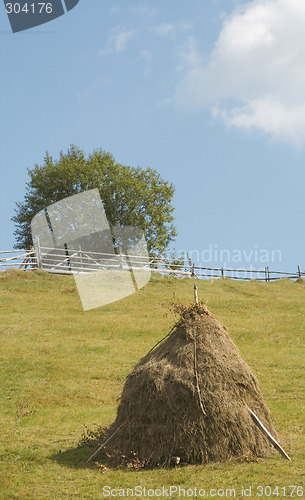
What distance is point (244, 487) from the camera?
13.3 meters

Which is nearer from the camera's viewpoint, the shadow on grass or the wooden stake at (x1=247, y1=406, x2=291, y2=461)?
the wooden stake at (x1=247, y1=406, x2=291, y2=461)

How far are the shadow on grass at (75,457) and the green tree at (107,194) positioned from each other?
46078 millimetres

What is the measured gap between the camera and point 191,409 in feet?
46.1

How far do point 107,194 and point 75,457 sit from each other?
48.2 m

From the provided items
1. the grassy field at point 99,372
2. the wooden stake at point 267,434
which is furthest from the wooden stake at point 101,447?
the wooden stake at point 267,434

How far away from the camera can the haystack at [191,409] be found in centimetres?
1407

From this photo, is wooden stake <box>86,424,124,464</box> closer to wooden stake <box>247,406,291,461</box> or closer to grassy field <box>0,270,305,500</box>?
grassy field <box>0,270,305,500</box>

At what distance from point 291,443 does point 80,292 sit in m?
A: 24.8

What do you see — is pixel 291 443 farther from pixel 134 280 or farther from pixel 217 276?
pixel 217 276

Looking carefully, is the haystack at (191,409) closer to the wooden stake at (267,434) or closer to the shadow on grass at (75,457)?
the wooden stake at (267,434)

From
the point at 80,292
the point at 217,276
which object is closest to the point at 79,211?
the point at 217,276

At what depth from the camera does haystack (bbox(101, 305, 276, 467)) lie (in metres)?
14.1

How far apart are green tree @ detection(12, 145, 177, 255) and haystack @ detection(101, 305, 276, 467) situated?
4732 cm

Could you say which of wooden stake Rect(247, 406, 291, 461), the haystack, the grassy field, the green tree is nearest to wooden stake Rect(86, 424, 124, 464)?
the haystack
